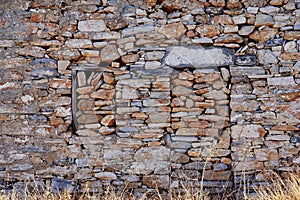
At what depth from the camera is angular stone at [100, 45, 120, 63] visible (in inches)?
178

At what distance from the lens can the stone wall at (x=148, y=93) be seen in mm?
4391

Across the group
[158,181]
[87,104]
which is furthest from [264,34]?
[87,104]

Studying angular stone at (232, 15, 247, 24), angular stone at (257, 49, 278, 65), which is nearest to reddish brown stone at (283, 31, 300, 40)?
angular stone at (257, 49, 278, 65)

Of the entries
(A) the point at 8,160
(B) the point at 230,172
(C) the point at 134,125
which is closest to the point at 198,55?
(C) the point at 134,125

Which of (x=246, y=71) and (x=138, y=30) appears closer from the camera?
(x=246, y=71)

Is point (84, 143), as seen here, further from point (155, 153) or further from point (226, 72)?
point (226, 72)

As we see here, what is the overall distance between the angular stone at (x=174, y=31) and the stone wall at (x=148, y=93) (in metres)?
0.01

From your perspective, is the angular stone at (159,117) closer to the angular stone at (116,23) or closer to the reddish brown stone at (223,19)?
the angular stone at (116,23)

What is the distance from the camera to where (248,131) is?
4402mm

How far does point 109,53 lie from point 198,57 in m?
1.07

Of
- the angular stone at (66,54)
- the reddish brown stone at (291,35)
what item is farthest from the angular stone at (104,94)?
the reddish brown stone at (291,35)

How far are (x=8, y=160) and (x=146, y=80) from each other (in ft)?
6.36

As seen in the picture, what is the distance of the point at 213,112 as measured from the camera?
4445 millimetres

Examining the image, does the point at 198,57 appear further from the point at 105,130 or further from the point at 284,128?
the point at 105,130
